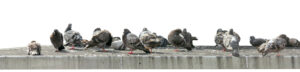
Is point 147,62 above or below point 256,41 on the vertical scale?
below

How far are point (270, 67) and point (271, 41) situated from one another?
3.63ft

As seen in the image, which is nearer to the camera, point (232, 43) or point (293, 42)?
point (232, 43)

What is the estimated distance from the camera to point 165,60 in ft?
61.7

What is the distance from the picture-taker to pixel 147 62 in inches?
742

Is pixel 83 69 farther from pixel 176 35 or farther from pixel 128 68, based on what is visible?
pixel 176 35

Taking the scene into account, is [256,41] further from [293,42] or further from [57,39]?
[57,39]

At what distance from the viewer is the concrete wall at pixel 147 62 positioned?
1867 centimetres

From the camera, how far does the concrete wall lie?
18.7 metres


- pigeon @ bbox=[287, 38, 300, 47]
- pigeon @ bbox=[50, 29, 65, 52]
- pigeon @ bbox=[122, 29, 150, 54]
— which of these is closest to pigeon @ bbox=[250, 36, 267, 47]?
pigeon @ bbox=[287, 38, 300, 47]

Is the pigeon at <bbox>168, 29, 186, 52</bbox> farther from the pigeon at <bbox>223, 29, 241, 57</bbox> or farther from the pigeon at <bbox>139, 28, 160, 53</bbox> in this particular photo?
the pigeon at <bbox>223, 29, 241, 57</bbox>

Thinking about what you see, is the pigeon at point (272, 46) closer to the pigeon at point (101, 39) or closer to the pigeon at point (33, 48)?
the pigeon at point (101, 39)

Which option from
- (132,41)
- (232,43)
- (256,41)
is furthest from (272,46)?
(132,41)

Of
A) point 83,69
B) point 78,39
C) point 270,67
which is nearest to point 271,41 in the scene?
point 270,67

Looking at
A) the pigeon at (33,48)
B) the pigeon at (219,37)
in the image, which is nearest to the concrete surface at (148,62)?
the pigeon at (33,48)
